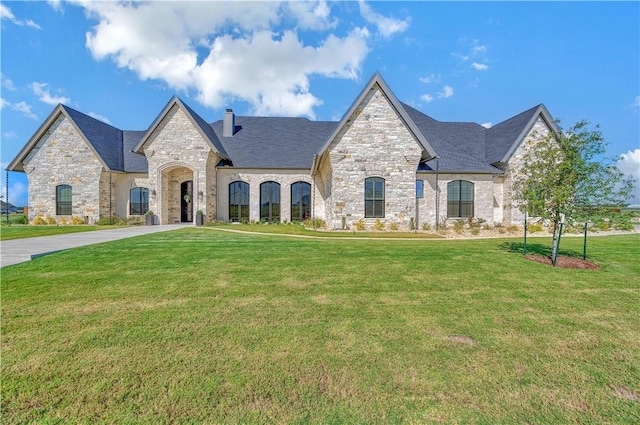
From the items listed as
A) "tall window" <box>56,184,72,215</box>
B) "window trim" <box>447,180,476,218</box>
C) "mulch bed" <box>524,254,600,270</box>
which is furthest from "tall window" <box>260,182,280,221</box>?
"mulch bed" <box>524,254,600,270</box>

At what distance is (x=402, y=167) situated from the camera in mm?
17156

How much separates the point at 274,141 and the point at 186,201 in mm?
8593

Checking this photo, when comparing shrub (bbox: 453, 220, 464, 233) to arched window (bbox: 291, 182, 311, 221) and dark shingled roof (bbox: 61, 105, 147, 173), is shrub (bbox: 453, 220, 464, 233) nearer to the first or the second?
arched window (bbox: 291, 182, 311, 221)

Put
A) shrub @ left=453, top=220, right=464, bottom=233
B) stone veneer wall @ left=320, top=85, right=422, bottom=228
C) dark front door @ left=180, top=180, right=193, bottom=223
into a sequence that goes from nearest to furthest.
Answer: stone veneer wall @ left=320, top=85, right=422, bottom=228 → shrub @ left=453, top=220, right=464, bottom=233 → dark front door @ left=180, top=180, right=193, bottom=223

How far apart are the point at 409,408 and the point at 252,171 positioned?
69.9ft

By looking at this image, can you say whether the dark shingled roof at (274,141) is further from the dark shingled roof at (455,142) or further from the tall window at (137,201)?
the dark shingled roof at (455,142)

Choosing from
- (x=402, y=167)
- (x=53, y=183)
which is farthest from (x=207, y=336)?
(x=53, y=183)

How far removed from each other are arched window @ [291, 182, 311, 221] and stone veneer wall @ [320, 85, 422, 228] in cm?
597

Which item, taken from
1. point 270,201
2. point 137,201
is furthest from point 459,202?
point 137,201

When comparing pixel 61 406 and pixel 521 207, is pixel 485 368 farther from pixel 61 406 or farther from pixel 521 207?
pixel 521 207

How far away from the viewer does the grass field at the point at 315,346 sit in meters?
2.49

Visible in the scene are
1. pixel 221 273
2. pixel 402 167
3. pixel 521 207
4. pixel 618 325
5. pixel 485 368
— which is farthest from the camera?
pixel 402 167

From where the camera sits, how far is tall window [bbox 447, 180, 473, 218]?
67.2 ft

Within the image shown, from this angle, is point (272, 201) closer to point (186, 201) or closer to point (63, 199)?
point (186, 201)
